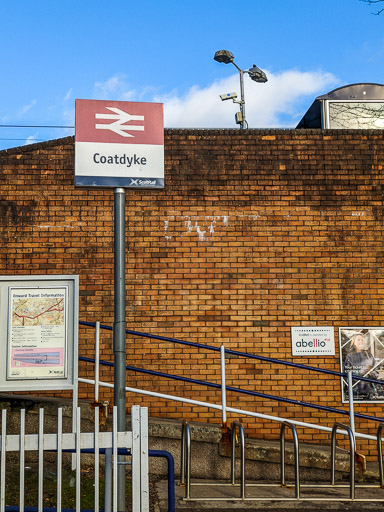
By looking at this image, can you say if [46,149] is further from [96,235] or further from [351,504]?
[351,504]

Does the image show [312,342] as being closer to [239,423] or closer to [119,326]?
[239,423]

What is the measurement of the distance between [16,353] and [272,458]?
3.39 metres

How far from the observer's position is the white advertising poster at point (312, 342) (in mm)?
8875

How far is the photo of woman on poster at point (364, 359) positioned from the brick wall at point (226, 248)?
15cm

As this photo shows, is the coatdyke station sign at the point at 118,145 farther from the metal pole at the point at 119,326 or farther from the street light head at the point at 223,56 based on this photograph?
the street light head at the point at 223,56

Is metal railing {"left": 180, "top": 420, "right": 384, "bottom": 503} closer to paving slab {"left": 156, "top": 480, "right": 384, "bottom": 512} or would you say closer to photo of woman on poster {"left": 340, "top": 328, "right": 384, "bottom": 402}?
paving slab {"left": 156, "top": 480, "right": 384, "bottom": 512}

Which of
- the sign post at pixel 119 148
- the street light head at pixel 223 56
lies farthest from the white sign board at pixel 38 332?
the street light head at pixel 223 56

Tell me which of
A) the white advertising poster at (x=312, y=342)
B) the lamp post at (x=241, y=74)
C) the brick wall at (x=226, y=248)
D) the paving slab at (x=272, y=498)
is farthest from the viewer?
the lamp post at (x=241, y=74)

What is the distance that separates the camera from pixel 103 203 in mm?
9062

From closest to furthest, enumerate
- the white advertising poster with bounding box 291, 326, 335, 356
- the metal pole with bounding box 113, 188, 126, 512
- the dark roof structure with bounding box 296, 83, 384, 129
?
1. the metal pole with bounding box 113, 188, 126, 512
2. the white advertising poster with bounding box 291, 326, 335, 356
3. the dark roof structure with bounding box 296, 83, 384, 129

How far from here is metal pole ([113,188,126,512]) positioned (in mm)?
5023

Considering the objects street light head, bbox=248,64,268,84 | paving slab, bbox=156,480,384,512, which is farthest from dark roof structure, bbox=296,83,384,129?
paving slab, bbox=156,480,384,512

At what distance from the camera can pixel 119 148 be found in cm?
Answer: 552

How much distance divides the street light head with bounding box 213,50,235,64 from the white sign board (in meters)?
9.81
